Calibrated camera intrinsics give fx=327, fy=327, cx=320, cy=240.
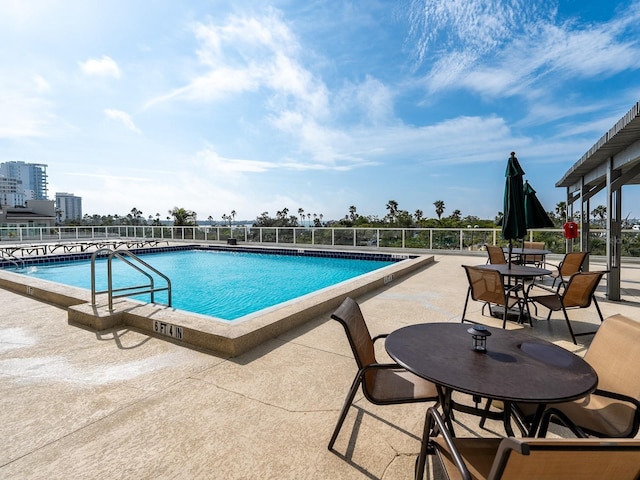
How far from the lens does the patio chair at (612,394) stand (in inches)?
54.7

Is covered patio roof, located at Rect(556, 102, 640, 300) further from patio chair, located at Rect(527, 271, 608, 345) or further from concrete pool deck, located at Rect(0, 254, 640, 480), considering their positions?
concrete pool deck, located at Rect(0, 254, 640, 480)

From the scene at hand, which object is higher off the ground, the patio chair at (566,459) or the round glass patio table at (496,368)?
the patio chair at (566,459)

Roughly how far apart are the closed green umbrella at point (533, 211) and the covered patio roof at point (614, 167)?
3.02ft

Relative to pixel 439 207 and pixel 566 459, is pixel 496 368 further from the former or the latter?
pixel 439 207

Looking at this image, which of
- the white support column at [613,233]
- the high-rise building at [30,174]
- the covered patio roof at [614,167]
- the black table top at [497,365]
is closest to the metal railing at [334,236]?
the covered patio roof at [614,167]

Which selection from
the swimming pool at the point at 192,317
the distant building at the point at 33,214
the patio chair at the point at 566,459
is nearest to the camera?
the patio chair at the point at 566,459

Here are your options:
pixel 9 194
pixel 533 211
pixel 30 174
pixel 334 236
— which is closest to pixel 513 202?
pixel 533 211

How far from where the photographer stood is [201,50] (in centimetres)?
854

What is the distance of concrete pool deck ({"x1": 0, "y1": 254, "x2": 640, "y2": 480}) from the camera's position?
1641mm

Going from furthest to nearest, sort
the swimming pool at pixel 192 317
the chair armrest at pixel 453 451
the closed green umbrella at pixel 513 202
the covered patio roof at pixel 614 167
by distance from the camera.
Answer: the closed green umbrella at pixel 513 202 → the covered patio roof at pixel 614 167 → the swimming pool at pixel 192 317 → the chair armrest at pixel 453 451

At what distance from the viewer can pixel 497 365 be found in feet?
4.86

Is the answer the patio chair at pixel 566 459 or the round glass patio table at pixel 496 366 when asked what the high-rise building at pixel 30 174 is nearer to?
the round glass patio table at pixel 496 366

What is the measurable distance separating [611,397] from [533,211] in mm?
5728

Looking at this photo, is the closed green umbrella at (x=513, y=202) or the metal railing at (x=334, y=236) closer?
the closed green umbrella at (x=513, y=202)
